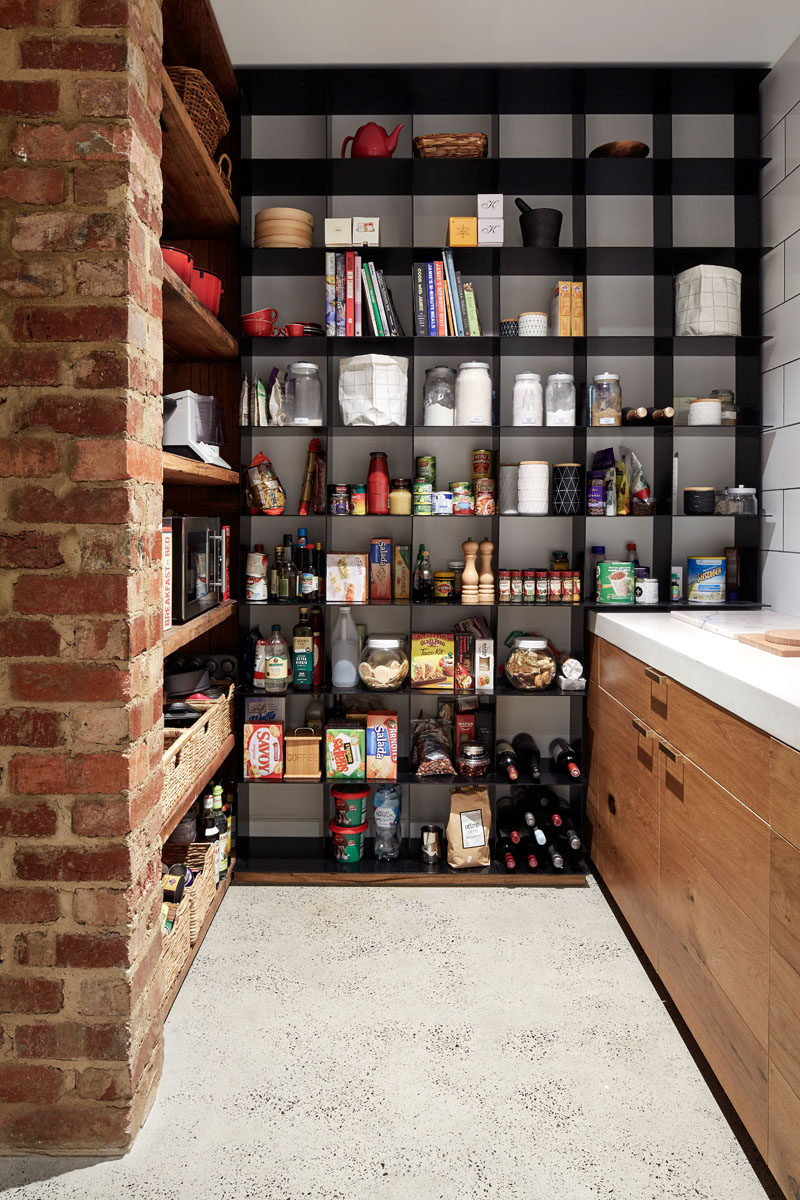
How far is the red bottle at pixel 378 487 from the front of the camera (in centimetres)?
296

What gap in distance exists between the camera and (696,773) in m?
1.91

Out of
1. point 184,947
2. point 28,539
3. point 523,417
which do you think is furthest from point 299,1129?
point 523,417

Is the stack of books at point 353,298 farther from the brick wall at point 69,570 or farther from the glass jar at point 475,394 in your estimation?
the brick wall at point 69,570

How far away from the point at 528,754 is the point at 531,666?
0.33 m

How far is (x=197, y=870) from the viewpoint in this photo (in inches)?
95.0

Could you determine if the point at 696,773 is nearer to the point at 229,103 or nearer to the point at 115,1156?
the point at 115,1156

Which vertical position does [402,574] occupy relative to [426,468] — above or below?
below

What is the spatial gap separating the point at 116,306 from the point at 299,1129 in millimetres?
1689

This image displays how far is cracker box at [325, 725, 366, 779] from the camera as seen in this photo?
9.58ft

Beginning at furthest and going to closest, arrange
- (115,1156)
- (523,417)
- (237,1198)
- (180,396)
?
(523,417)
(180,396)
(115,1156)
(237,1198)

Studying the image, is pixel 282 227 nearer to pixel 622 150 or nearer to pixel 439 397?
pixel 439 397

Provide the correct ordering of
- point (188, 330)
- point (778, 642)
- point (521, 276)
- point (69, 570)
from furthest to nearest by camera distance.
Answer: point (521, 276), point (188, 330), point (778, 642), point (69, 570)

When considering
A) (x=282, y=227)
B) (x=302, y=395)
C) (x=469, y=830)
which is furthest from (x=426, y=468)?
(x=469, y=830)

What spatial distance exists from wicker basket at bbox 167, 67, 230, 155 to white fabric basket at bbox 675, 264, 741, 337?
1.67 metres
